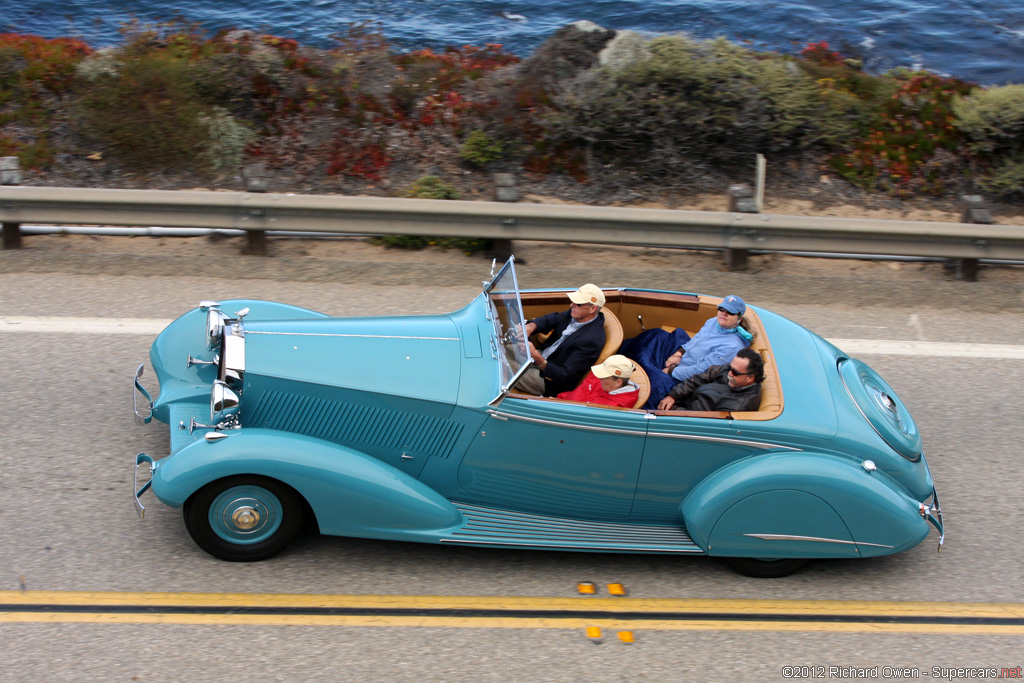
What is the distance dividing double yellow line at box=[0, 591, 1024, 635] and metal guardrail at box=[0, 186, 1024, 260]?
152 inches

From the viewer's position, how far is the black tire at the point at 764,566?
4414 mm

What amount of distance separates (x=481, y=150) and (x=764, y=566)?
6.65 metres

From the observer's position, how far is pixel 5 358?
19.1 feet

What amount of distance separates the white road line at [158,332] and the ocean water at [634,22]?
24.9 ft

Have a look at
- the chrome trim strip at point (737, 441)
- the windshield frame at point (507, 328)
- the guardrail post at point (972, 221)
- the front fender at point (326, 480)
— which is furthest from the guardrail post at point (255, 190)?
the guardrail post at point (972, 221)

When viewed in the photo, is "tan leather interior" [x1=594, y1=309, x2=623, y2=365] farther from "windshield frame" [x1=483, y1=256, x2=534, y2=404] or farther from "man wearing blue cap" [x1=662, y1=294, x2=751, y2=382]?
"windshield frame" [x1=483, y1=256, x2=534, y2=404]

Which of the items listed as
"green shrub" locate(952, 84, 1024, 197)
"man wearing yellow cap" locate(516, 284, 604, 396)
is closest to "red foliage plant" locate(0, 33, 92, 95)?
"man wearing yellow cap" locate(516, 284, 604, 396)

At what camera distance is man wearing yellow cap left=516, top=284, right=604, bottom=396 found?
15.8 feet

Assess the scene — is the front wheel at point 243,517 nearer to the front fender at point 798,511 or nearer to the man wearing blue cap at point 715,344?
the front fender at point 798,511

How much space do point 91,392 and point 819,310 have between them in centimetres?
544

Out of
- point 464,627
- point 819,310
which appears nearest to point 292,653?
point 464,627

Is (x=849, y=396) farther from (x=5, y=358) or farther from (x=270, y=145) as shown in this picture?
(x=270, y=145)

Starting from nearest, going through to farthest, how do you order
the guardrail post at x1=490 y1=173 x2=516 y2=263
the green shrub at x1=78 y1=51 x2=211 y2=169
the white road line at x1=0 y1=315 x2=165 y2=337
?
the white road line at x1=0 y1=315 x2=165 y2=337
the guardrail post at x1=490 y1=173 x2=516 y2=263
the green shrub at x1=78 y1=51 x2=211 y2=169

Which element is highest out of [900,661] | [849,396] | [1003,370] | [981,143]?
[981,143]
